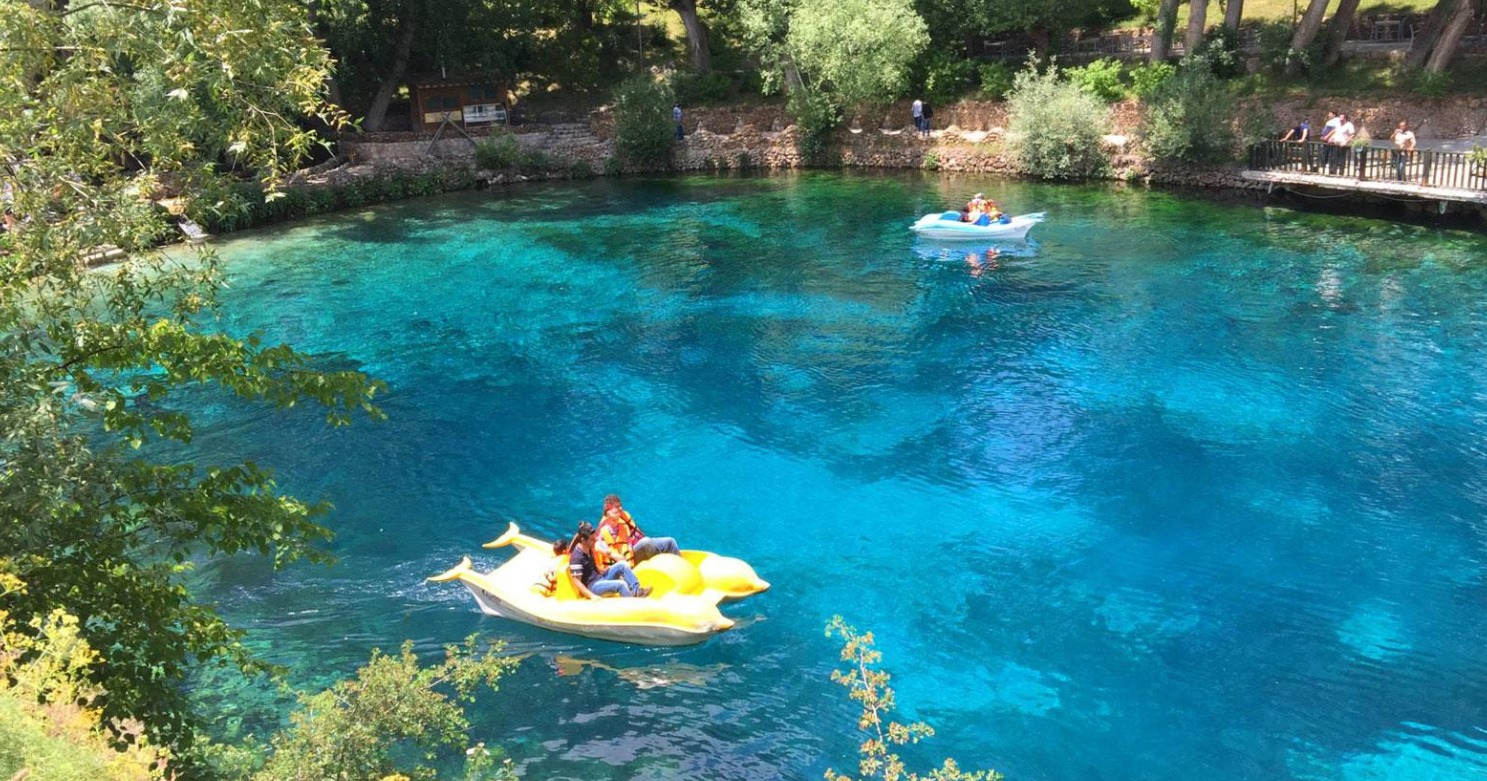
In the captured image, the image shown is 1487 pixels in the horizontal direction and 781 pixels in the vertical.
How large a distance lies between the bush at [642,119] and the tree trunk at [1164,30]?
61.6ft

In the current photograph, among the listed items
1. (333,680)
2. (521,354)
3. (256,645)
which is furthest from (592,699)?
(521,354)

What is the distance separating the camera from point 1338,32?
3672cm

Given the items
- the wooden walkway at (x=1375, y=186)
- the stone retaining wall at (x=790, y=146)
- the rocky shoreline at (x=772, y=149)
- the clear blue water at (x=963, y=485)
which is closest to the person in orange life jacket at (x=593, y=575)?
the clear blue water at (x=963, y=485)

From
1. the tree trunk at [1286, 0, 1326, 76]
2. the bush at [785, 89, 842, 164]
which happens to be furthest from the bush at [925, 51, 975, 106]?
the tree trunk at [1286, 0, 1326, 76]

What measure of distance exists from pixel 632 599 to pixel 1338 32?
3503cm

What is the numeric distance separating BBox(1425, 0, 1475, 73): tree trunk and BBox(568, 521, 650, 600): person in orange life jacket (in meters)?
33.0

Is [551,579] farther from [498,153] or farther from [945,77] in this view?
[945,77]

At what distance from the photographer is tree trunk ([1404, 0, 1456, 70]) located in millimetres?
35188

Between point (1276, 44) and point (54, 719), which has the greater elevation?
point (1276, 44)

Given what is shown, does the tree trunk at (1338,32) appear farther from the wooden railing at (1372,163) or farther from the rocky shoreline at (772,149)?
the wooden railing at (1372,163)

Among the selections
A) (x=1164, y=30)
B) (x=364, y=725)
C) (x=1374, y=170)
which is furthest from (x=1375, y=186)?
(x=364, y=725)

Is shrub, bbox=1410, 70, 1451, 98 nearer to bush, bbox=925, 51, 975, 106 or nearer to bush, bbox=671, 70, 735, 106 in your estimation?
bush, bbox=925, 51, 975, 106

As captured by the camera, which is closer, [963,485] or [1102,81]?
[963,485]

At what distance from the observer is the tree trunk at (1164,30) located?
127 ft
